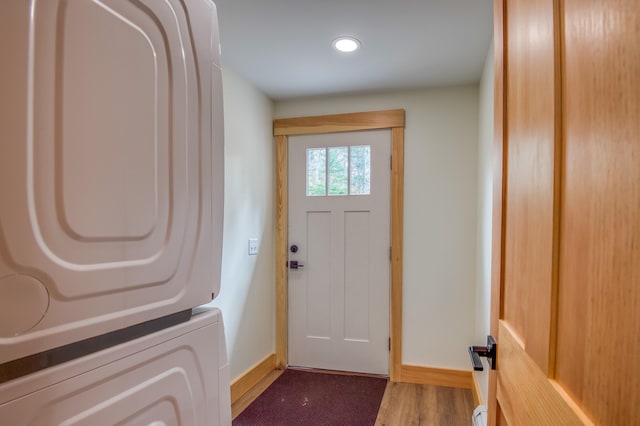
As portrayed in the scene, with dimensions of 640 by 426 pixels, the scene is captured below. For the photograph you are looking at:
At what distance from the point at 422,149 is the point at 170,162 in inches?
95.5

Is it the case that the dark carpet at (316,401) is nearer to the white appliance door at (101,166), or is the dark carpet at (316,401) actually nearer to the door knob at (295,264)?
the door knob at (295,264)

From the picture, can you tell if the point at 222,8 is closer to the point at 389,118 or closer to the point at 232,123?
the point at 232,123

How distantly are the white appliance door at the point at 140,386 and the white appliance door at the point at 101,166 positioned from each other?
0.15 ft

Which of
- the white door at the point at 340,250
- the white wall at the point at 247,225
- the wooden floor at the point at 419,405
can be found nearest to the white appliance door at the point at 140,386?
the white wall at the point at 247,225

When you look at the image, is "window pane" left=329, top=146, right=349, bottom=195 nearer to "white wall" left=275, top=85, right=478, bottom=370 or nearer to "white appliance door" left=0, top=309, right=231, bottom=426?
"white wall" left=275, top=85, right=478, bottom=370

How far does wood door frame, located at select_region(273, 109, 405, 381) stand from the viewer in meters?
2.80

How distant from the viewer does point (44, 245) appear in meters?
0.46

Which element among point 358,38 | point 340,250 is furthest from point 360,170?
point 358,38

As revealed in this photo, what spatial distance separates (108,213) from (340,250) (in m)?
2.47

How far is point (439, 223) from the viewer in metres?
2.74

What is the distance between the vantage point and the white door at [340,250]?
287 cm

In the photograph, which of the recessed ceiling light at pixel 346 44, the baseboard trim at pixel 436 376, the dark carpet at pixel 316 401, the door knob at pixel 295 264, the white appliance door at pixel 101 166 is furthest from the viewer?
the door knob at pixel 295 264

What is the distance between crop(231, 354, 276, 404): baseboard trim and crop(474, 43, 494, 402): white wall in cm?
163

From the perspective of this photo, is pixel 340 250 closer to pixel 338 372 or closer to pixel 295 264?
pixel 295 264
